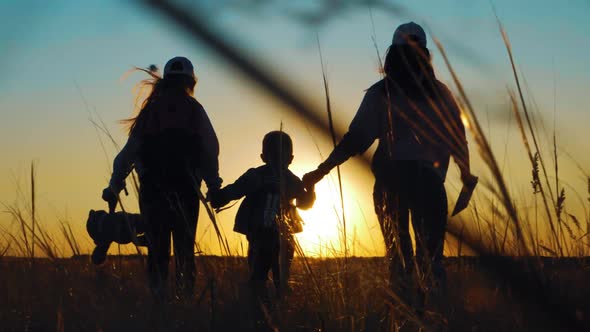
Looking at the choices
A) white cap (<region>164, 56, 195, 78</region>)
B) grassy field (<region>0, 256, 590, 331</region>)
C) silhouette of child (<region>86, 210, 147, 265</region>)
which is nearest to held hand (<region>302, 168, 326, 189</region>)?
grassy field (<region>0, 256, 590, 331</region>)

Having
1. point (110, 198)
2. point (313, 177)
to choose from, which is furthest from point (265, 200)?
point (313, 177)

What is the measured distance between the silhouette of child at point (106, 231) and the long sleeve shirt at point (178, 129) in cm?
20

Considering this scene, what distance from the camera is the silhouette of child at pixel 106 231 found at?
13.2 feet

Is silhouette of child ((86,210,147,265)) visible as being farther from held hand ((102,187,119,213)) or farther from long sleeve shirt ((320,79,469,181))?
long sleeve shirt ((320,79,469,181))

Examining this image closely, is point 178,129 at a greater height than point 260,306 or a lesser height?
greater

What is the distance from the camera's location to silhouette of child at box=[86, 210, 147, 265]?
4016mm

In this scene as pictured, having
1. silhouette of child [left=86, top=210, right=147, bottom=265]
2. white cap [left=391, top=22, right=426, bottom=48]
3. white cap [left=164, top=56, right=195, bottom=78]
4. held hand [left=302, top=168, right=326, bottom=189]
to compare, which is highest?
white cap [left=164, top=56, right=195, bottom=78]

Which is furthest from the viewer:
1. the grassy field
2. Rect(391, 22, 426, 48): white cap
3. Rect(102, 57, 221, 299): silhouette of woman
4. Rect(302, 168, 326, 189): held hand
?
Rect(102, 57, 221, 299): silhouette of woman

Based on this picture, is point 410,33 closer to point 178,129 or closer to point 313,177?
point 313,177

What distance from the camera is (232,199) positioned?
4.74 m

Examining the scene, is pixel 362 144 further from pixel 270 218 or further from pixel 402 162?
pixel 270 218

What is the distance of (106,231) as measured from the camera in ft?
14.2

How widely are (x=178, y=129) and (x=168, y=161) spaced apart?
0.65ft

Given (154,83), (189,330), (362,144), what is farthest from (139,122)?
(189,330)
